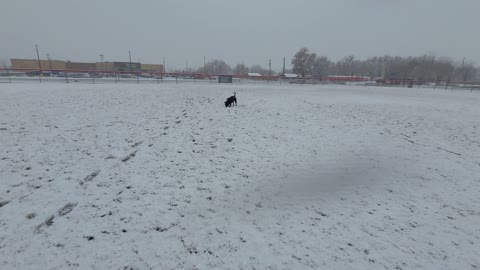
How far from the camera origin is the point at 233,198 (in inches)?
189

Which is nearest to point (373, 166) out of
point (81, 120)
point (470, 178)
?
point (470, 178)

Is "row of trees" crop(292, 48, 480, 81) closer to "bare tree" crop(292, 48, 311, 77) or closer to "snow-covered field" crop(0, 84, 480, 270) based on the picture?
"bare tree" crop(292, 48, 311, 77)

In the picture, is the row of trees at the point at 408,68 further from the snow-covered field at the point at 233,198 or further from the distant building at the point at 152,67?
the snow-covered field at the point at 233,198

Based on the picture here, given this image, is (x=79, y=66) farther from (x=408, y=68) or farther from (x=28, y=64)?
(x=408, y=68)

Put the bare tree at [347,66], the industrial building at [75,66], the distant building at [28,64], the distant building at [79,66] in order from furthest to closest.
Result: the bare tree at [347,66] → the distant building at [79,66] → the industrial building at [75,66] → the distant building at [28,64]

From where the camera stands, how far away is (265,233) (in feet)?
12.5

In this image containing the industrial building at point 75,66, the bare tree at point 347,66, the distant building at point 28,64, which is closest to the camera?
the distant building at point 28,64

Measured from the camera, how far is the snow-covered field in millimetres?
3377

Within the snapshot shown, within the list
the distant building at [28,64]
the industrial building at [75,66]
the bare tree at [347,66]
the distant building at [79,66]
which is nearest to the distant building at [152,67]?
the industrial building at [75,66]

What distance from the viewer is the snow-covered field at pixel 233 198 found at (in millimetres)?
3377

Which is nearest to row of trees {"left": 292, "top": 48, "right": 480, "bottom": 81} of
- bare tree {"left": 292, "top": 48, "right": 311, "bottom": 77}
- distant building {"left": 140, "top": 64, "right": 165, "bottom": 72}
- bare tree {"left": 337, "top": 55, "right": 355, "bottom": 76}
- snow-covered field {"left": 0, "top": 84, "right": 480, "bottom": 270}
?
bare tree {"left": 292, "top": 48, "right": 311, "bottom": 77}

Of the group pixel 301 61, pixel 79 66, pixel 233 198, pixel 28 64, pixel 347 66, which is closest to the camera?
pixel 233 198

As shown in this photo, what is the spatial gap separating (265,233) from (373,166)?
4473 mm

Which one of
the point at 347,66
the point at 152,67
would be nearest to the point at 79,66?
the point at 152,67
